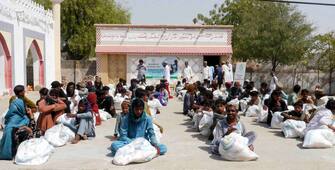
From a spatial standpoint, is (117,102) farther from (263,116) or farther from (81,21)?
(81,21)

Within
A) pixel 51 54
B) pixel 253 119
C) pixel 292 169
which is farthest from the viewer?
pixel 51 54

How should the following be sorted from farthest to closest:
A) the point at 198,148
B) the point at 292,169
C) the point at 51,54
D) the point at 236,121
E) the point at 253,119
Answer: the point at 51,54 → the point at 253,119 → the point at 198,148 → the point at 236,121 → the point at 292,169

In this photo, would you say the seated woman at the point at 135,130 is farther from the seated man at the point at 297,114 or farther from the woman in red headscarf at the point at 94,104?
the seated man at the point at 297,114

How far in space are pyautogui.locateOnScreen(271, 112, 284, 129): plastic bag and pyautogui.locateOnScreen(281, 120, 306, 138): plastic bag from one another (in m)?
Result: 0.91

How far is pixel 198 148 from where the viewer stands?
327 inches

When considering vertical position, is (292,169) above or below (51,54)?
below

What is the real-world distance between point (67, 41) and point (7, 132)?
32.6m

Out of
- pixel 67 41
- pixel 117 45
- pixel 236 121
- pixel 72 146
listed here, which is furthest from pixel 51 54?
pixel 236 121

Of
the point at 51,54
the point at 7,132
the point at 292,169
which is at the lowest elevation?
the point at 292,169

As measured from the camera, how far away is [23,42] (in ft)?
67.7

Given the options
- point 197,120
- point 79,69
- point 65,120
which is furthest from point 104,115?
point 79,69

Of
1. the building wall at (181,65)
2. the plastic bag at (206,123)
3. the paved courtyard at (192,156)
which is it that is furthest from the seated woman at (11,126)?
the building wall at (181,65)

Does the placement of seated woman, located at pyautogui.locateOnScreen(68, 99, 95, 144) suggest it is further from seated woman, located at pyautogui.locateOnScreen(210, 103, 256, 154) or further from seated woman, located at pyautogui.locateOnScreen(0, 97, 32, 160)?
seated woman, located at pyautogui.locateOnScreen(210, 103, 256, 154)

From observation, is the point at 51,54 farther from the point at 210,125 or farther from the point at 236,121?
the point at 236,121
